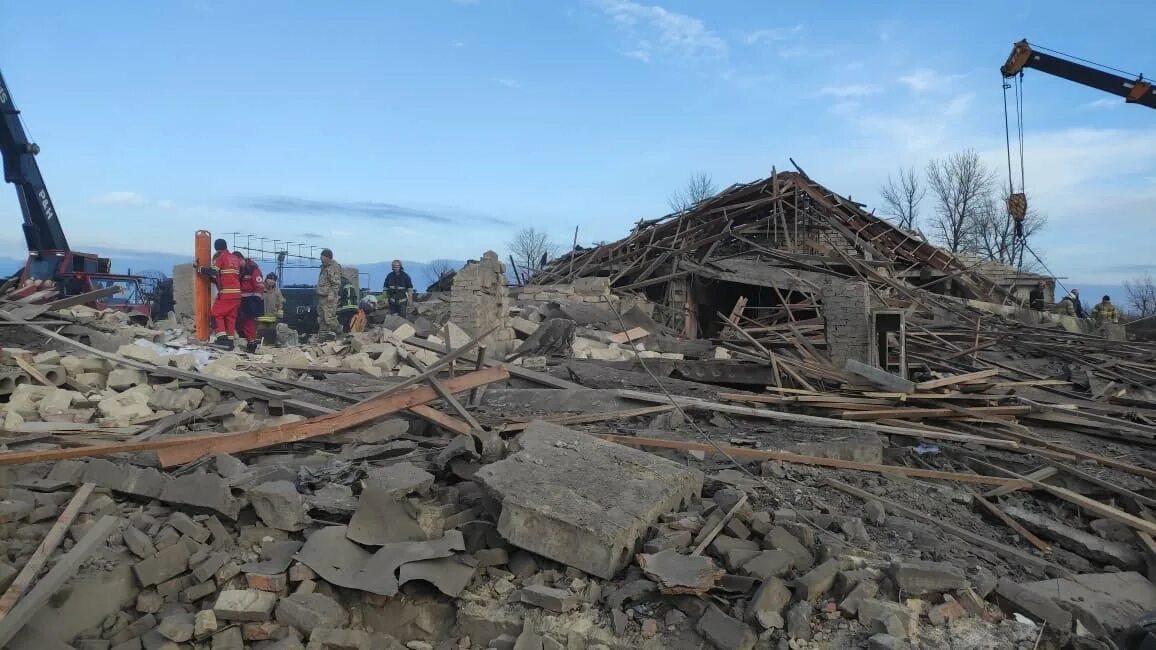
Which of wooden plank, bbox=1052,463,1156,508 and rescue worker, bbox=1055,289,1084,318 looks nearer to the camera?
wooden plank, bbox=1052,463,1156,508

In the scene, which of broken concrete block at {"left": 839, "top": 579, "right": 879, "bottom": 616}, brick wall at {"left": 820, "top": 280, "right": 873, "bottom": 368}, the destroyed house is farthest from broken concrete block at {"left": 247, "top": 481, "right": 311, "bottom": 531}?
the destroyed house

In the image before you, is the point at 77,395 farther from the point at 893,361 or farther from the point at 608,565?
the point at 893,361

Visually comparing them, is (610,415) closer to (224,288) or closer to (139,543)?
(139,543)

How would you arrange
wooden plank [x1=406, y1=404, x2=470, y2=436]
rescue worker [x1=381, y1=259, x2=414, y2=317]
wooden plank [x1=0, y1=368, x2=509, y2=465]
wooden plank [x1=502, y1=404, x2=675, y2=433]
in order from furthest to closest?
rescue worker [x1=381, y1=259, x2=414, y2=317] → wooden plank [x1=502, y1=404, x2=675, y2=433] → wooden plank [x1=406, y1=404, x2=470, y2=436] → wooden plank [x1=0, y1=368, x2=509, y2=465]

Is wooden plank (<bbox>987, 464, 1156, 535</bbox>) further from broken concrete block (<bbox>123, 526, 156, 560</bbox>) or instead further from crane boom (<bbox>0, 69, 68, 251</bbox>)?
crane boom (<bbox>0, 69, 68, 251</bbox>)

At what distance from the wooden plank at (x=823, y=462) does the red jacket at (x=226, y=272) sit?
8.12 m

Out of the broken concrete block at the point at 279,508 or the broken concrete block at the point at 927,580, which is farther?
the broken concrete block at the point at 279,508

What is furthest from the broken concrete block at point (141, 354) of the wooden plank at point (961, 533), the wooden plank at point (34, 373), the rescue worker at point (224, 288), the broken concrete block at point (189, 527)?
the wooden plank at point (961, 533)

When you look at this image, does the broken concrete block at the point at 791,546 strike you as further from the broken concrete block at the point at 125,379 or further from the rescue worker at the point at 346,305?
the rescue worker at the point at 346,305

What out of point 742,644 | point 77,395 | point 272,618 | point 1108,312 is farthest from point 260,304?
point 1108,312

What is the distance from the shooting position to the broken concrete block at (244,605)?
136 inches

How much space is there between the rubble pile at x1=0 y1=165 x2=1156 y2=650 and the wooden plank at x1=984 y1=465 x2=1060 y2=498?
2 cm

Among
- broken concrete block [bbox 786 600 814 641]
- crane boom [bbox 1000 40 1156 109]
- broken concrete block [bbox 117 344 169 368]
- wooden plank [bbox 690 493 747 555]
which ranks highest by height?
crane boom [bbox 1000 40 1156 109]

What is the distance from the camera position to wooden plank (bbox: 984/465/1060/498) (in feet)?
16.5
